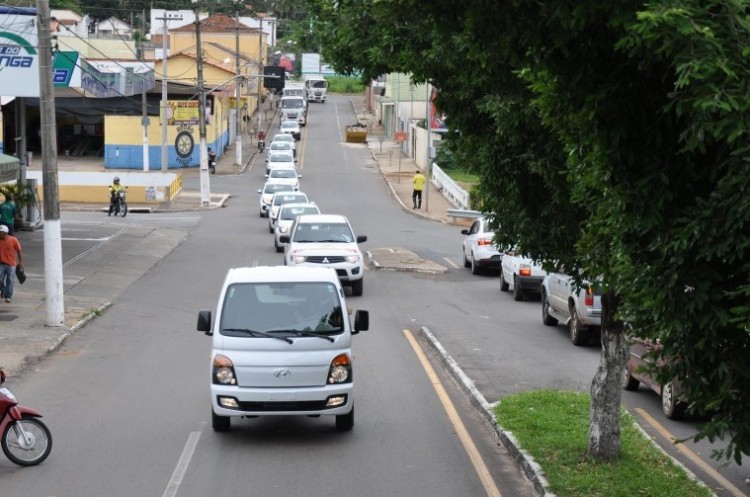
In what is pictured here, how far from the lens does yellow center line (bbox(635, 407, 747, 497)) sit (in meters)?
10.9

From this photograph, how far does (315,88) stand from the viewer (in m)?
117

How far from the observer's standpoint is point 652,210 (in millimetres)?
6344

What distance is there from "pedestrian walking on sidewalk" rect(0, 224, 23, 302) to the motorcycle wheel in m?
10.9

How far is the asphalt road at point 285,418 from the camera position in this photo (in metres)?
11.0

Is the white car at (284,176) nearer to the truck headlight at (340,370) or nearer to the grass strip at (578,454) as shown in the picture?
the grass strip at (578,454)

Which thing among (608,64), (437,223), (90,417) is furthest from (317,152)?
(608,64)

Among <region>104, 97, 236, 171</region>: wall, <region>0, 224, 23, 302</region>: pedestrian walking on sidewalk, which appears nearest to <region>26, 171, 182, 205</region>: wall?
<region>104, 97, 236, 171</region>: wall

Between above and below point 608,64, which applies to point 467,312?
below

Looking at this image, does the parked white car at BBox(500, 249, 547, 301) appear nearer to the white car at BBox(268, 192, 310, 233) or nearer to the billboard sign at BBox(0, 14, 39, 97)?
the billboard sign at BBox(0, 14, 39, 97)

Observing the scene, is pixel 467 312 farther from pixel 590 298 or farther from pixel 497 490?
pixel 497 490

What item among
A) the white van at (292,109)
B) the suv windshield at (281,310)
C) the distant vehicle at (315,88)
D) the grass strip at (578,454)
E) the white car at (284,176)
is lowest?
the grass strip at (578,454)

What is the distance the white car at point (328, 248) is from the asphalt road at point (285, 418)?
2.31 ft

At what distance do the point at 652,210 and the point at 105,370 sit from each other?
12.4m

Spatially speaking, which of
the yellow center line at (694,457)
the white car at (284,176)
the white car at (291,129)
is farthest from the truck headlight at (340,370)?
the white car at (291,129)
